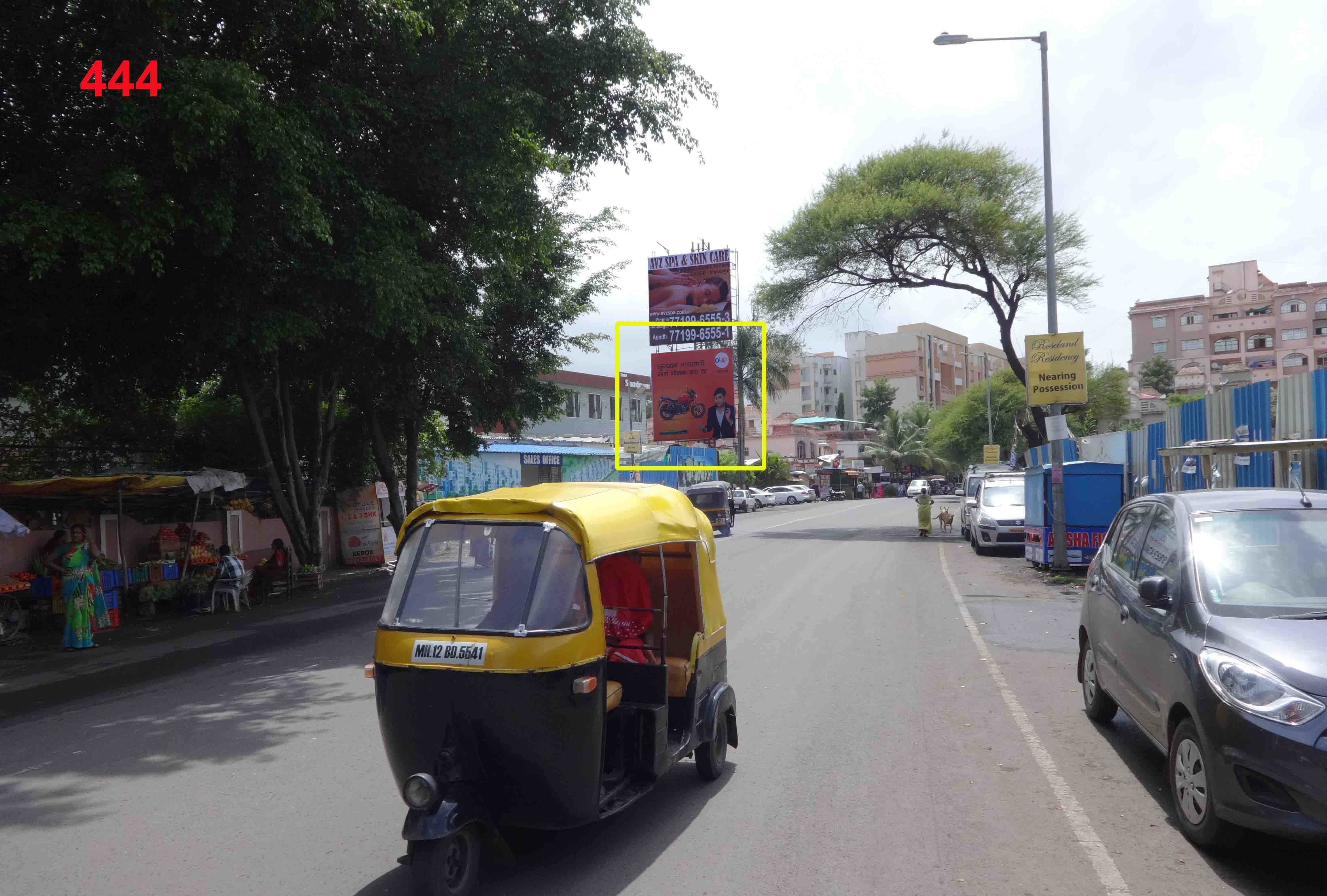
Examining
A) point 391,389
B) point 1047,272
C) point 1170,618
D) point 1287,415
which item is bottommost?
point 1170,618

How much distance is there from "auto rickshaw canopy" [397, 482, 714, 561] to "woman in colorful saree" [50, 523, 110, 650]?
8997mm

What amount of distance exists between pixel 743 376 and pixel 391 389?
43.1 m

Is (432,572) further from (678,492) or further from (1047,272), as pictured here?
(1047,272)

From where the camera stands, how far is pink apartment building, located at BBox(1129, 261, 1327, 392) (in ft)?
251

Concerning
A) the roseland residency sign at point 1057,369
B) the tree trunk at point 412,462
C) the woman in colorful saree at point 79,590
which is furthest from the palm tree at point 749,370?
the woman in colorful saree at point 79,590

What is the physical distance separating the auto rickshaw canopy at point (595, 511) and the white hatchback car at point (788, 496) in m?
Result: 58.4

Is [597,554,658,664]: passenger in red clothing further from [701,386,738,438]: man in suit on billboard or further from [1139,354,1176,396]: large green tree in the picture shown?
[1139,354,1176,396]: large green tree

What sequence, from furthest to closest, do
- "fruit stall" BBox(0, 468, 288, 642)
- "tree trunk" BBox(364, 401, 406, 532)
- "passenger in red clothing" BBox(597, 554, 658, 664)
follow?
"tree trunk" BBox(364, 401, 406, 532)
"fruit stall" BBox(0, 468, 288, 642)
"passenger in red clothing" BBox(597, 554, 658, 664)

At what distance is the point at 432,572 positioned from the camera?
15.5 ft

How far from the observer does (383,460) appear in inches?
855

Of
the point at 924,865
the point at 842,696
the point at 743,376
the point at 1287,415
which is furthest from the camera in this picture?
the point at 743,376

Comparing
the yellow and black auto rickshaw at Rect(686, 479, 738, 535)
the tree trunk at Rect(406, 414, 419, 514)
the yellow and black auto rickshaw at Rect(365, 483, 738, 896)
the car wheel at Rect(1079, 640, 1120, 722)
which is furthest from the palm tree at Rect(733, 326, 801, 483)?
the yellow and black auto rickshaw at Rect(365, 483, 738, 896)

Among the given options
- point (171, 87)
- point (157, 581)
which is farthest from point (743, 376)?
point (171, 87)

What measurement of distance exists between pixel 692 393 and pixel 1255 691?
32898mm
